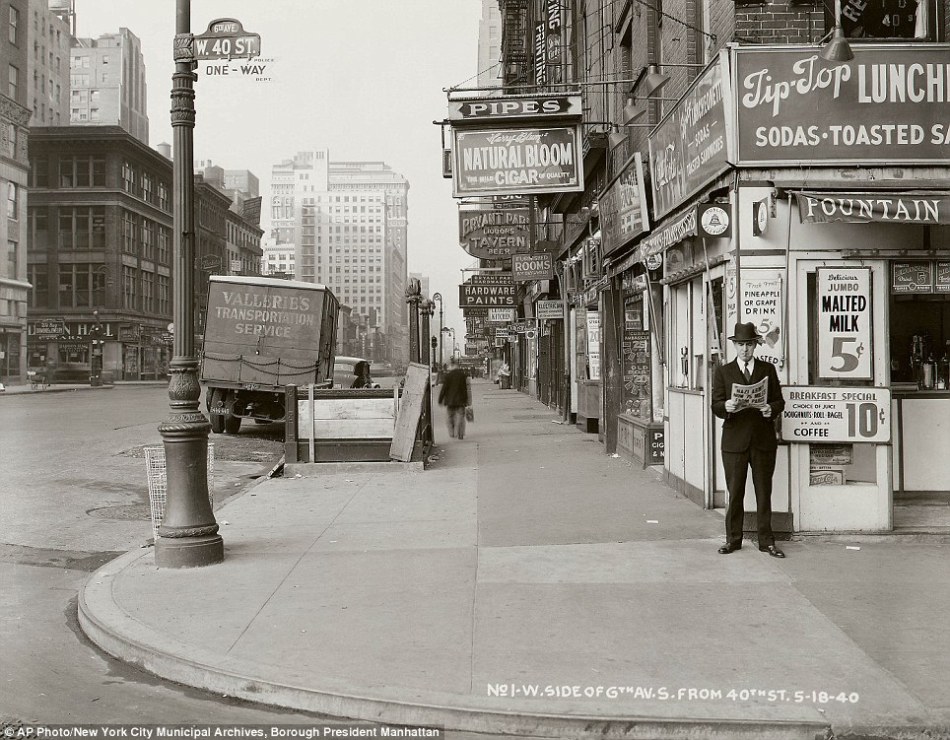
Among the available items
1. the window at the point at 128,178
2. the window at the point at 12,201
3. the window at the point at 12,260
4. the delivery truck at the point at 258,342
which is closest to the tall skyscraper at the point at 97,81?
→ the window at the point at 128,178

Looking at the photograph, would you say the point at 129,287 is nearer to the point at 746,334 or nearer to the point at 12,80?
the point at 12,80

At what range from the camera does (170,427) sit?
7551 mm

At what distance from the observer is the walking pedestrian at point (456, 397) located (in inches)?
719

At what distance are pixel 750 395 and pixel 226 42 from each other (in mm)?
5434

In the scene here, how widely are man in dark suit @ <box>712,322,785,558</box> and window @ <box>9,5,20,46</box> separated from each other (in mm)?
73821

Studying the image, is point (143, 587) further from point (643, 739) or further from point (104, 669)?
point (643, 739)

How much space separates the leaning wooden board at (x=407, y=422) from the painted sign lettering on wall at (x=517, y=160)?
3.00 m

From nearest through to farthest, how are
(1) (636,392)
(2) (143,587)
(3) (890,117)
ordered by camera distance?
(2) (143,587), (3) (890,117), (1) (636,392)

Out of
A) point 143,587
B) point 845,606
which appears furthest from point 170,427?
point 845,606

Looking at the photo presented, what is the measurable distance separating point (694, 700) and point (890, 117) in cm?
606

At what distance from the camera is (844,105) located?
823 centimetres

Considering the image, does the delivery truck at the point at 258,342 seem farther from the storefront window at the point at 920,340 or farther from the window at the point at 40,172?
the window at the point at 40,172

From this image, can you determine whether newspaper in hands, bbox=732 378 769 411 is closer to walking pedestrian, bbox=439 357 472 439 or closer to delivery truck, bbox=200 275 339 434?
walking pedestrian, bbox=439 357 472 439

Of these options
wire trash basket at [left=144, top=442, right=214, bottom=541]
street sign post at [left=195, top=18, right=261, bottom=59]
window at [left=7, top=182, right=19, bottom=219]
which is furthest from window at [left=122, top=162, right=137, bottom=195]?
street sign post at [left=195, top=18, right=261, bottom=59]
